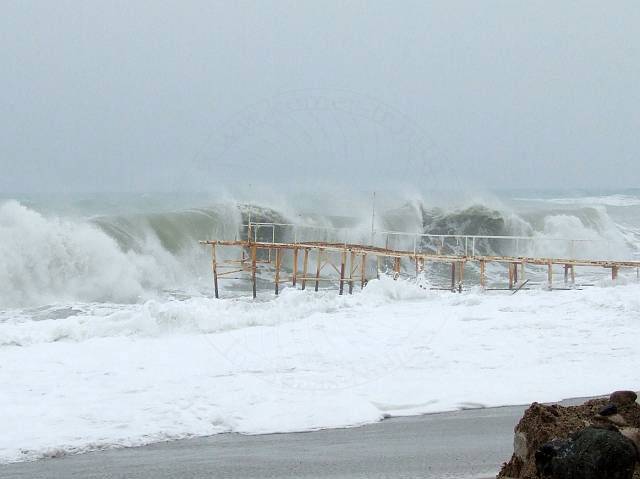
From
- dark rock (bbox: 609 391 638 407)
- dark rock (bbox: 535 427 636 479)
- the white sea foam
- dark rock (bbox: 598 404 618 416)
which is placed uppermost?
dark rock (bbox: 609 391 638 407)

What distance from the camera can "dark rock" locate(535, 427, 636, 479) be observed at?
316 cm

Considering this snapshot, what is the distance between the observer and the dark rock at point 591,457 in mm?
3160

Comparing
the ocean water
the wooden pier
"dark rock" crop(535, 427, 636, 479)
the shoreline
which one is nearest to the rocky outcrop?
"dark rock" crop(535, 427, 636, 479)

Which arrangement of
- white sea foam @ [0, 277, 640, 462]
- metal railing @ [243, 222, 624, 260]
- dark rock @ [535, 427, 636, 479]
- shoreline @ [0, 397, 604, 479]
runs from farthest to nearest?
metal railing @ [243, 222, 624, 260] → white sea foam @ [0, 277, 640, 462] → shoreline @ [0, 397, 604, 479] → dark rock @ [535, 427, 636, 479]

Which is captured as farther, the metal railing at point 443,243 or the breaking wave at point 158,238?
the metal railing at point 443,243

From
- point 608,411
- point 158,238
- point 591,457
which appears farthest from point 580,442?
point 158,238

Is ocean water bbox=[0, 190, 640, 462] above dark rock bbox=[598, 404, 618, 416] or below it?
below

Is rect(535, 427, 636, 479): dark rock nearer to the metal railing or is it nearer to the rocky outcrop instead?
the rocky outcrop

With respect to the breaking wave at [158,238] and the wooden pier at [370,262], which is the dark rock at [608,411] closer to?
the wooden pier at [370,262]

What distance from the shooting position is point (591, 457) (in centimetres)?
317

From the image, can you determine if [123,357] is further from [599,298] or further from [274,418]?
[599,298]

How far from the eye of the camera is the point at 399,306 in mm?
12969

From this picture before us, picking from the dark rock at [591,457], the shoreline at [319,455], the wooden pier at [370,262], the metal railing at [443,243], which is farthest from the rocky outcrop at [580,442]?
the metal railing at [443,243]

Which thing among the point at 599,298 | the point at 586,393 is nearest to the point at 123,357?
the point at 586,393
